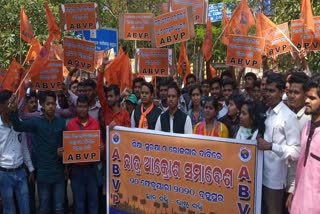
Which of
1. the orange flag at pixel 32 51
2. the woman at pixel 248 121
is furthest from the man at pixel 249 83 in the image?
the orange flag at pixel 32 51

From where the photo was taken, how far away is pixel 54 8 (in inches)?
469

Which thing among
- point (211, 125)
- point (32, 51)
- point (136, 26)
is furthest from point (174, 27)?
point (32, 51)

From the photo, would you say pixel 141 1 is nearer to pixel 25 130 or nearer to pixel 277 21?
pixel 277 21

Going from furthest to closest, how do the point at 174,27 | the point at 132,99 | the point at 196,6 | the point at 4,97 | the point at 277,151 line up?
the point at 196,6
the point at 174,27
the point at 132,99
the point at 4,97
the point at 277,151

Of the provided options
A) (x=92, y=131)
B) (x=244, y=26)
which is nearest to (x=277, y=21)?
(x=244, y=26)

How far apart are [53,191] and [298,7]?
687 centimetres

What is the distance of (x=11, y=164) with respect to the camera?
16.0 feet

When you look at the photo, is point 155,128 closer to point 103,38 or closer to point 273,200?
point 273,200

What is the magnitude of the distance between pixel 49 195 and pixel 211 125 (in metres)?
2.05

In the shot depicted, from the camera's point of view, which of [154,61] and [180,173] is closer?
[180,173]

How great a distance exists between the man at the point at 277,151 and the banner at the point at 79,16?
403 cm

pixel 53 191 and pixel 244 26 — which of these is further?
pixel 244 26

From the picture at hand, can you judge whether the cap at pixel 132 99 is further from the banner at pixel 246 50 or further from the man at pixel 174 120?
the banner at pixel 246 50

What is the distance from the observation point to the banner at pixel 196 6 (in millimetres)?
8172
